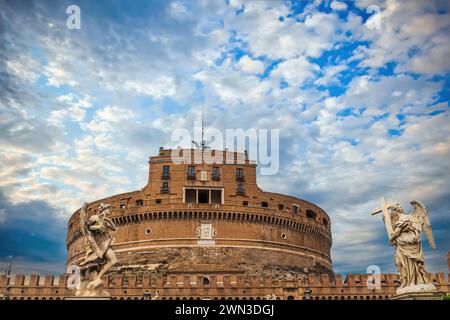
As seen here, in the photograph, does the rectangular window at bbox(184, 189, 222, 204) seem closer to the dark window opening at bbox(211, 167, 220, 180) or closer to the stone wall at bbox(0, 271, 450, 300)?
the dark window opening at bbox(211, 167, 220, 180)

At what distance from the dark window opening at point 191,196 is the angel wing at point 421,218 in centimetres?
3626

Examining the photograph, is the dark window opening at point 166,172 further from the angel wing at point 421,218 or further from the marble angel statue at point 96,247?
the angel wing at point 421,218

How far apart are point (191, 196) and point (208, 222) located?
3.76 metres

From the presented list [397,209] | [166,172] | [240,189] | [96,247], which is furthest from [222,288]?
[397,209]

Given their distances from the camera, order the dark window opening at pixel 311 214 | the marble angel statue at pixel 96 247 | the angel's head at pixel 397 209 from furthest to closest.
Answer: the dark window opening at pixel 311 214
the marble angel statue at pixel 96 247
the angel's head at pixel 397 209

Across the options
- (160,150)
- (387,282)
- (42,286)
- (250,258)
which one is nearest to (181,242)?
(250,258)

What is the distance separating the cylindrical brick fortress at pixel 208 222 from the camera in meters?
42.9

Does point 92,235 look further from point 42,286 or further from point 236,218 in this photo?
point 236,218

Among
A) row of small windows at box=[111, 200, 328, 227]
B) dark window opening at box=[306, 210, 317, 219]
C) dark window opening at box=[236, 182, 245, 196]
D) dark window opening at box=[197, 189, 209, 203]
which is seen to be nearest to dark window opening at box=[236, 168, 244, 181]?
dark window opening at box=[236, 182, 245, 196]

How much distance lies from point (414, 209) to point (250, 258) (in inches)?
1343

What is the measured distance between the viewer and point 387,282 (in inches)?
1337

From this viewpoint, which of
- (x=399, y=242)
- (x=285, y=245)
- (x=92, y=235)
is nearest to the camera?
(x=399, y=242)

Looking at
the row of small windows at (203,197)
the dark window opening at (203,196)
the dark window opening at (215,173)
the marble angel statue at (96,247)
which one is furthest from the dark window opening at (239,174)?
the marble angel statue at (96,247)

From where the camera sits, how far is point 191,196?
1822 inches
